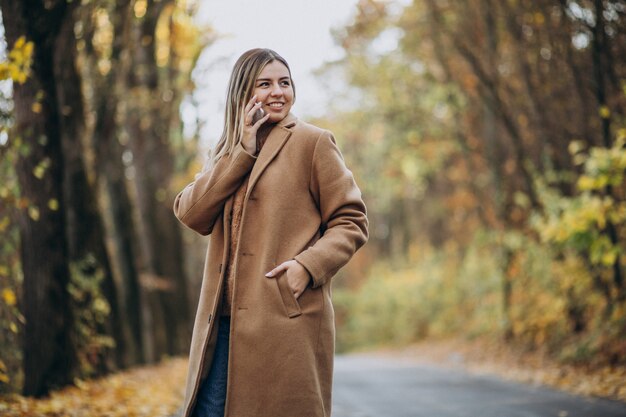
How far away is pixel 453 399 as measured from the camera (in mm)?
8789

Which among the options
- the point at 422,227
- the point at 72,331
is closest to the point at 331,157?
the point at 72,331

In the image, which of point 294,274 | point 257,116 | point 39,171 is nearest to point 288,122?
point 257,116

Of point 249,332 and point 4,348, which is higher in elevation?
point 249,332

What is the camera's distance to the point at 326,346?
342 centimetres

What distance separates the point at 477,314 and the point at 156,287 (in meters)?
7.75

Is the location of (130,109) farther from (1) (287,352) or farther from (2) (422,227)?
(2) (422,227)

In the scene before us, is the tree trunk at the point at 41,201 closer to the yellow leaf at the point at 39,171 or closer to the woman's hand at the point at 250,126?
the yellow leaf at the point at 39,171

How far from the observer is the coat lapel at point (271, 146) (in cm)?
345

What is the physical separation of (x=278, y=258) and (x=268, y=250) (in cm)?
7

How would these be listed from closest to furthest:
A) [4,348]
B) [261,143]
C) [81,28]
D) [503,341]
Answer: [261,143]
[4,348]
[81,28]
[503,341]

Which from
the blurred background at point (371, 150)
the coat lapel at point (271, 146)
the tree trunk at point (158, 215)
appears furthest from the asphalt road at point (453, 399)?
the tree trunk at point (158, 215)

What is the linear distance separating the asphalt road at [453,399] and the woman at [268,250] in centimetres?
450

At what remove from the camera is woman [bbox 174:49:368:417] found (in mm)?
3297

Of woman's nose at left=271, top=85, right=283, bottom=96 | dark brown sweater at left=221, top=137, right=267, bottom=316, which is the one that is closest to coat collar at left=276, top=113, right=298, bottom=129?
woman's nose at left=271, top=85, right=283, bottom=96
